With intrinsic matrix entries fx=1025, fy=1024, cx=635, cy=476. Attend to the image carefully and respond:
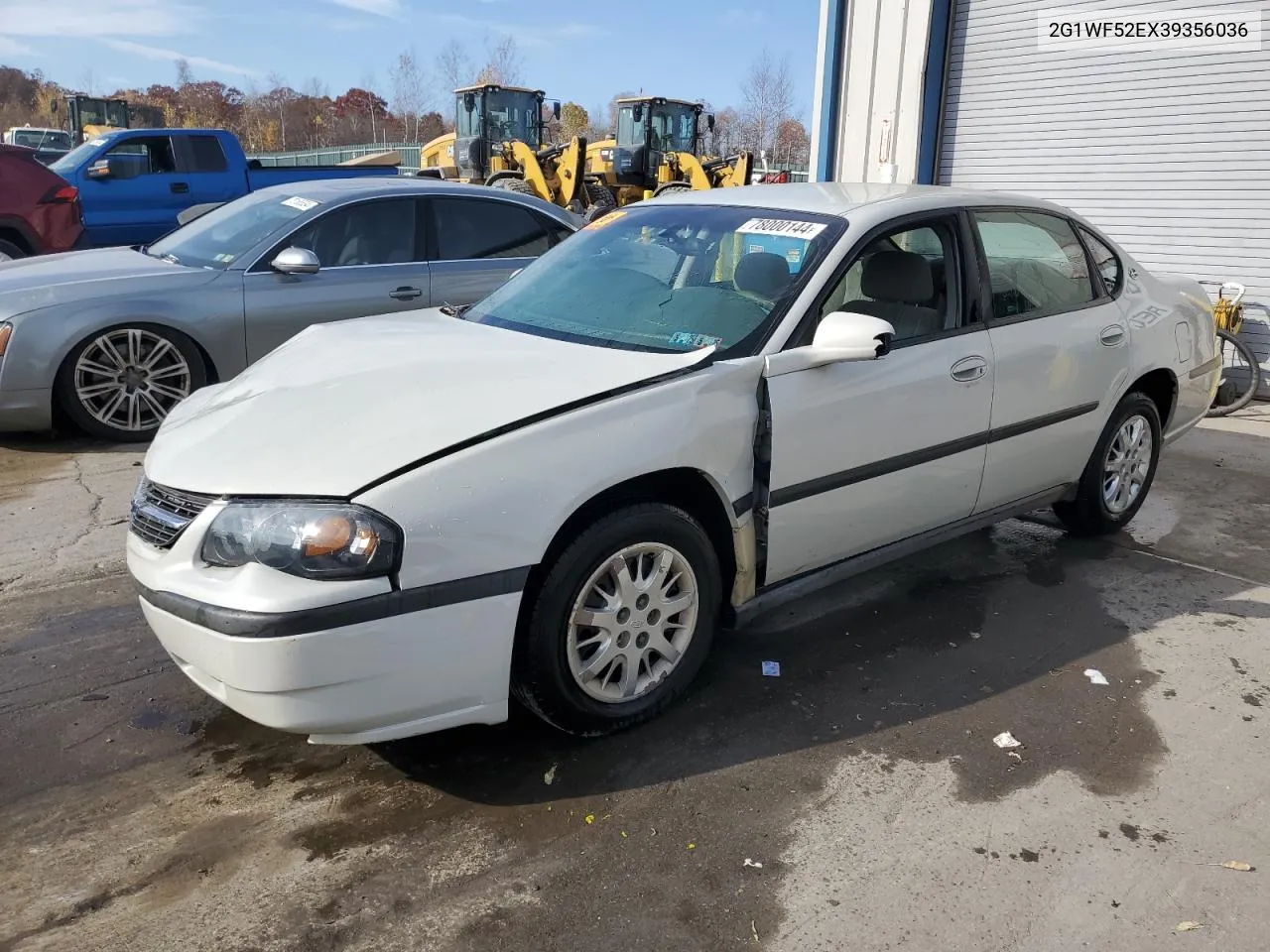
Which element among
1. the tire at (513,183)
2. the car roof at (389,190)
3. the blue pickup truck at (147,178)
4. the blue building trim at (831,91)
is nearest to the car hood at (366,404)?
the car roof at (389,190)

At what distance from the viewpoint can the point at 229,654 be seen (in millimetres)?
2555

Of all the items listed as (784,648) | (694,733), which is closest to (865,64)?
(784,648)

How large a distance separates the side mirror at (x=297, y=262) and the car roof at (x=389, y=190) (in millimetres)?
657

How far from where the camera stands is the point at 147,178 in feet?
38.7

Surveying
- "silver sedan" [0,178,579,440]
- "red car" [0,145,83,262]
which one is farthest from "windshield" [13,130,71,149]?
"silver sedan" [0,178,579,440]

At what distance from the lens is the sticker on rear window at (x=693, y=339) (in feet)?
11.0

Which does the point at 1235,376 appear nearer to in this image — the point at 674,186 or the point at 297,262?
the point at 297,262

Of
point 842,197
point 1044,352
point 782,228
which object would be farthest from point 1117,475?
point 782,228

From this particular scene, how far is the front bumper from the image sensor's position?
2.50m

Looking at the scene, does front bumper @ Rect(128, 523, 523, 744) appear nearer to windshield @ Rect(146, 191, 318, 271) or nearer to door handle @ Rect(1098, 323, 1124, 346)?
door handle @ Rect(1098, 323, 1124, 346)

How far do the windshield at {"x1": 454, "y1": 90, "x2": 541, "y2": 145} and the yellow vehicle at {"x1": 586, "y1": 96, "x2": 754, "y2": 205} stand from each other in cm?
174

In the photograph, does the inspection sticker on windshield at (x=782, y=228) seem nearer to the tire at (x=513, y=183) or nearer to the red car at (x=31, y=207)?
the red car at (x=31, y=207)

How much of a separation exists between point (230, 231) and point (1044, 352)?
514 cm

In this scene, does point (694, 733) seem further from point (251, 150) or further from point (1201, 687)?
point (251, 150)
